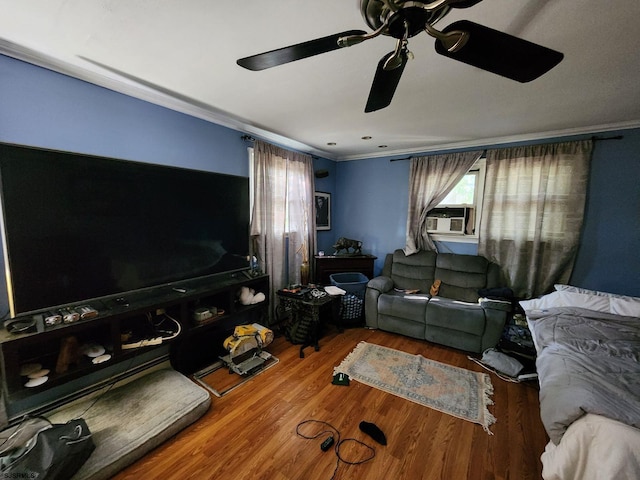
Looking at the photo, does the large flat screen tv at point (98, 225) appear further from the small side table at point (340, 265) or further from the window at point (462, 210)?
the window at point (462, 210)

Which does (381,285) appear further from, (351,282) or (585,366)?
(585,366)

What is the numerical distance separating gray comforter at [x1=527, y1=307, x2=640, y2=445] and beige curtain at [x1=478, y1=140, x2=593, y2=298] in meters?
0.64

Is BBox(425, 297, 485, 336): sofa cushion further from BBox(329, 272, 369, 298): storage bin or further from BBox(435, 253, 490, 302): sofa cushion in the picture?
BBox(329, 272, 369, 298): storage bin

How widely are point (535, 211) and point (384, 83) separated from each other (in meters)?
2.69

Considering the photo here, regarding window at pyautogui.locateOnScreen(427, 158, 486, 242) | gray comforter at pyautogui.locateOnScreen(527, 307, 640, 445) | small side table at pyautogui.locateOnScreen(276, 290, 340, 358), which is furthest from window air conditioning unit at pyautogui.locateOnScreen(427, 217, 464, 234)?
small side table at pyautogui.locateOnScreen(276, 290, 340, 358)

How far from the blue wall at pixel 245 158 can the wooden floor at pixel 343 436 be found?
1.73 meters

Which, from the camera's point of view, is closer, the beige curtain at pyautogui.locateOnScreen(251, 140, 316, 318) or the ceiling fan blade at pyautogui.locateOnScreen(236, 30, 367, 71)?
the ceiling fan blade at pyautogui.locateOnScreen(236, 30, 367, 71)

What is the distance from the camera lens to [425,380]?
7.31ft

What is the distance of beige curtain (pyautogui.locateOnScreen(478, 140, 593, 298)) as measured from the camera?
267cm

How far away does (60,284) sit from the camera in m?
1.54

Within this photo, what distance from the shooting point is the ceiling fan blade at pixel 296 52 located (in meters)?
0.94

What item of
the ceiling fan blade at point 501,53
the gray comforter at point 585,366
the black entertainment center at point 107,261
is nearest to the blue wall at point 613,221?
the gray comforter at point 585,366

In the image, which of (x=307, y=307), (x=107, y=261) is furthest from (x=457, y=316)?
(x=107, y=261)

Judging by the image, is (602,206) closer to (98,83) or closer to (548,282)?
(548,282)
